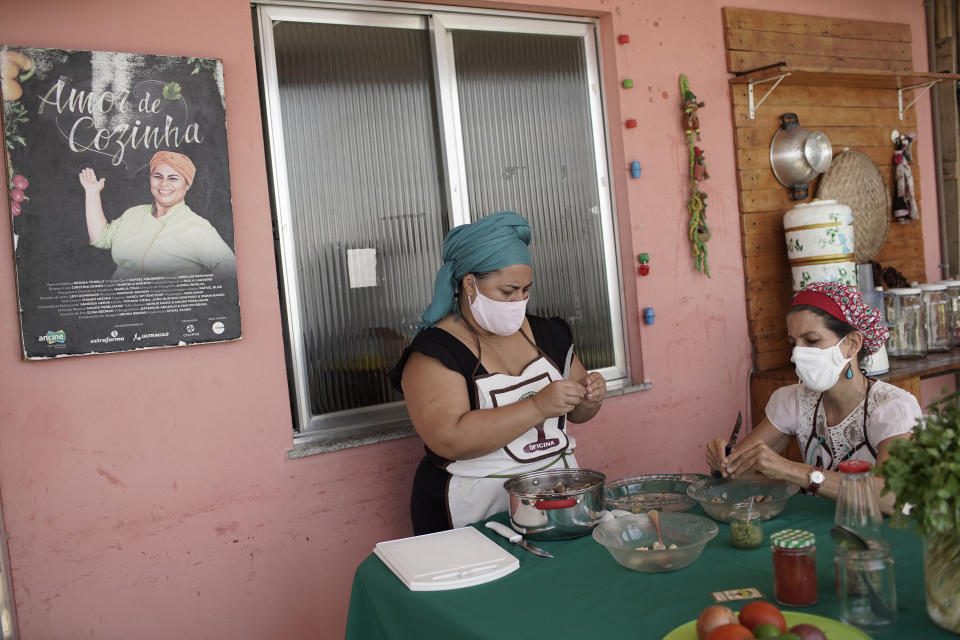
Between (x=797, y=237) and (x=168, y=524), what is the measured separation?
293cm

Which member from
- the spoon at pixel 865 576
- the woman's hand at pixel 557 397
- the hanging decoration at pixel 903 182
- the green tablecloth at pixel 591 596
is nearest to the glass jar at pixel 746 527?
the green tablecloth at pixel 591 596

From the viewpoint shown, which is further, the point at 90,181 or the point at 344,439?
the point at 344,439

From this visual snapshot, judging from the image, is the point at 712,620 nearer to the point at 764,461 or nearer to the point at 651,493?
the point at 764,461

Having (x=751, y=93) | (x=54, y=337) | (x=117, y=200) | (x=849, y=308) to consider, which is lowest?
(x=849, y=308)

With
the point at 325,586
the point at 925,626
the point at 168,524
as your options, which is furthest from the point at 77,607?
the point at 925,626

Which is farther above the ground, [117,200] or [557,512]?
[117,200]

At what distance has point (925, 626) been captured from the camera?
1292mm

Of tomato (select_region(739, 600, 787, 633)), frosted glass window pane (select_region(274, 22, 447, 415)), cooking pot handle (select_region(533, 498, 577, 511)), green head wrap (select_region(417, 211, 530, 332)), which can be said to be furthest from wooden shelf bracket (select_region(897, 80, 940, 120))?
tomato (select_region(739, 600, 787, 633))

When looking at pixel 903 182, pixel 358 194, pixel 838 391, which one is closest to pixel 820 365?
pixel 838 391

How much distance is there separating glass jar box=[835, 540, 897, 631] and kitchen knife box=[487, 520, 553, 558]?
2.17ft

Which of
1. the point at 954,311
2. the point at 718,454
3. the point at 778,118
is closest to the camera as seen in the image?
the point at 718,454

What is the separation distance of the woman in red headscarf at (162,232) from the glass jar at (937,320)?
11.1ft

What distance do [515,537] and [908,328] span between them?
2.88 m

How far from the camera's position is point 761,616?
122 centimetres
